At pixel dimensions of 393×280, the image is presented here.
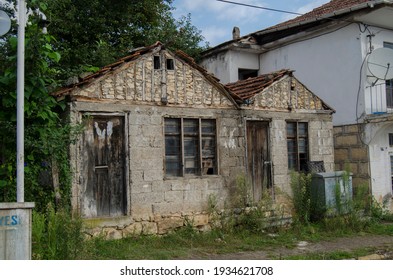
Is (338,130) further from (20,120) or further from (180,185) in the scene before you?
(20,120)

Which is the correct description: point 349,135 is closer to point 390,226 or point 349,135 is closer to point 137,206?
→ point 390,226

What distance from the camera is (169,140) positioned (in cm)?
951

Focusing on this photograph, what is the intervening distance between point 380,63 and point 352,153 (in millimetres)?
2768

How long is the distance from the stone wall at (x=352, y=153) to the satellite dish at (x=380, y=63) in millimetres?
1640

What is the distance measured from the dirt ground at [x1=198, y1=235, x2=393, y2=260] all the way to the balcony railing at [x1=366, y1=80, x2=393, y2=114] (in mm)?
4618

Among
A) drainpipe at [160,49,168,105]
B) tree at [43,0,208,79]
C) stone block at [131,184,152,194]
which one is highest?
tree at [43,0,208,79]

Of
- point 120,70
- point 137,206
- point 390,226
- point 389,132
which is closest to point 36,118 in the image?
point 120,70

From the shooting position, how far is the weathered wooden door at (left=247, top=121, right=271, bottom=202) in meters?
10.8

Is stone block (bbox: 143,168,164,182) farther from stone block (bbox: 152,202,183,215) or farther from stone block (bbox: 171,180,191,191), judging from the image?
stone block (bbox: 152,202,183,215)

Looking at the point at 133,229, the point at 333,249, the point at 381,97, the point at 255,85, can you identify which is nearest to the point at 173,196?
the point at 133,229

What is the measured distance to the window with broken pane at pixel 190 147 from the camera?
9.52 metres

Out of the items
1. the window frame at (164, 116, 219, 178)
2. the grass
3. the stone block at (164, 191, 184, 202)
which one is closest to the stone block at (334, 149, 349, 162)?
the grass
